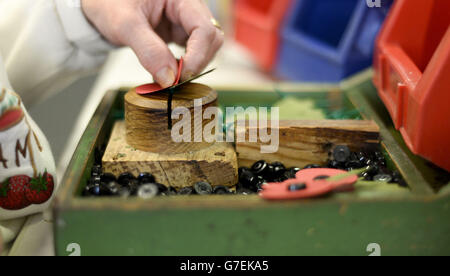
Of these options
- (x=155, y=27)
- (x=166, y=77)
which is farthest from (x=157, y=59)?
(x=155, y=27)

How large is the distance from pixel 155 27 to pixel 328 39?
0.58 m

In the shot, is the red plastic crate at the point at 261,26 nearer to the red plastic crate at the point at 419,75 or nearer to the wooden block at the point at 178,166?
the red plastic crate at the point at 419,75

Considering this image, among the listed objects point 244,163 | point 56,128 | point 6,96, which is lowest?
point 56,128

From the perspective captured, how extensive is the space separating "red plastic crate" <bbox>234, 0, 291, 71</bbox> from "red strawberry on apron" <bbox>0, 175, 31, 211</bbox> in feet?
2.65

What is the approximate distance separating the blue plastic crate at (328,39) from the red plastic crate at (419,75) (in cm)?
26

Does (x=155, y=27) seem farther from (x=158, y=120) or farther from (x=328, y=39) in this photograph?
(x=328, y=39)

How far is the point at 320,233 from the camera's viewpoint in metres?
0.39

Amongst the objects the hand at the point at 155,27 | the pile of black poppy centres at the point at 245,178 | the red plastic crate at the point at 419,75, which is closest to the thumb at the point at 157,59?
the hand at the point at 155,27

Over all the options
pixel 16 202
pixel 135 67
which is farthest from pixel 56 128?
pixel 16 202

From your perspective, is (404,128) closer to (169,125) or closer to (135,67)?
(169,125)

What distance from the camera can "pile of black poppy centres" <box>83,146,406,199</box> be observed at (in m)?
0.42

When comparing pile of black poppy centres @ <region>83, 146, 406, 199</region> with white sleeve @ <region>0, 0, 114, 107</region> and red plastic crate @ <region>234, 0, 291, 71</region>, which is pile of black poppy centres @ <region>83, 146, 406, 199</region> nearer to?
white sleeve @ <region>0, 0, 114, 107</region>

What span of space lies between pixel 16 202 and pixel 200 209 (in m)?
0.20

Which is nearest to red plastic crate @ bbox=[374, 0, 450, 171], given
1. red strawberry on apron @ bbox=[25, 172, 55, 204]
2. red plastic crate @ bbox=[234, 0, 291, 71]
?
red strawberry on apron @ bbox=[25, 172, 55, 204]
